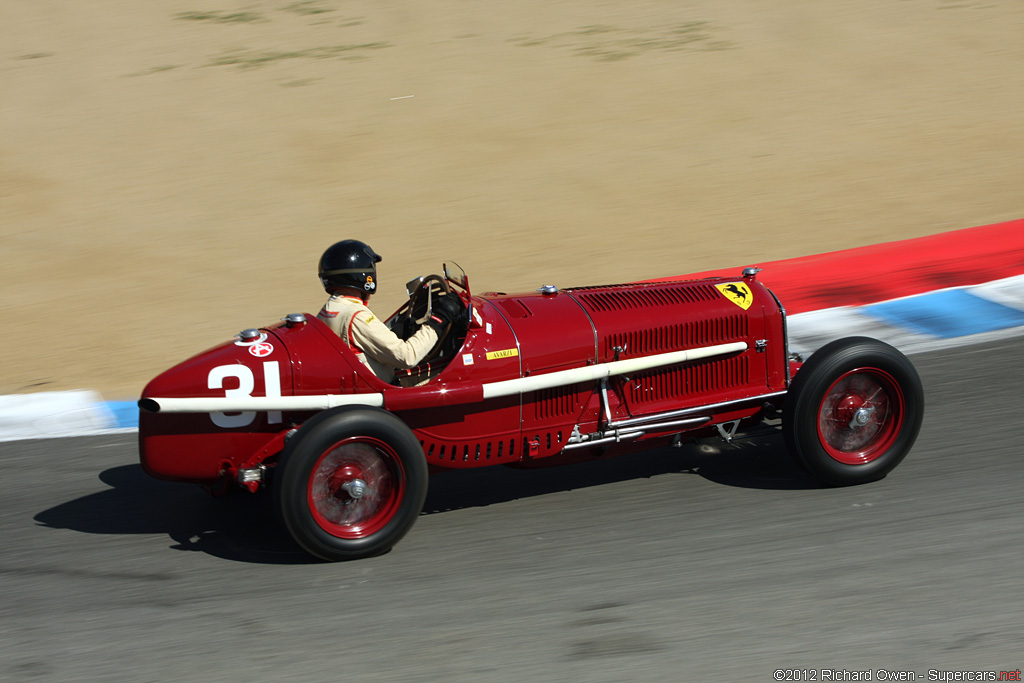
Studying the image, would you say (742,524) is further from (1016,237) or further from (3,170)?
(3,170)

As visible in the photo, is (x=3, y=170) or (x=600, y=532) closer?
(x=600, y=532)

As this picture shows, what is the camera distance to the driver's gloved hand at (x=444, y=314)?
5305mm

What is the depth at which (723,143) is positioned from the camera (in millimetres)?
13367

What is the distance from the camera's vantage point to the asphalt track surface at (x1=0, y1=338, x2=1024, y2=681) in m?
4.04

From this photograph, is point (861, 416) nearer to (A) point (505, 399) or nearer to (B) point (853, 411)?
(B) point (853, 411)

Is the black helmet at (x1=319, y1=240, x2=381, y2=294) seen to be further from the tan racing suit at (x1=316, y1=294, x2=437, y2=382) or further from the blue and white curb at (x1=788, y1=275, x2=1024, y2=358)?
the blue and white curb at (x1=788, y1=275, x2=1024, y2=358)

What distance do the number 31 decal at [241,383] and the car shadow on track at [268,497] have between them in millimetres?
652

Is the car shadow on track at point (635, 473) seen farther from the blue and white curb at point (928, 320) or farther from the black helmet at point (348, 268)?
the blue and white curb at point (928, 320)

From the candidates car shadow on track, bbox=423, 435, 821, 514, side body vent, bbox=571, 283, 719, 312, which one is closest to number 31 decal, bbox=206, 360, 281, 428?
car shadow on track, bbox=423, 435, 821, 514

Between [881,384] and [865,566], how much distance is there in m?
1.24

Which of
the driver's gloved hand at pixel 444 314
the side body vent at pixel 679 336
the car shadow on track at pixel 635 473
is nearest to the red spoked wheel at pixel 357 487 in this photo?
the car shadow on track at pixel 635 473

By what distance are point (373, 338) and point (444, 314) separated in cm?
45

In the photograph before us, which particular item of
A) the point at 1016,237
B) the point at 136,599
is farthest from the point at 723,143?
the point at 136,599

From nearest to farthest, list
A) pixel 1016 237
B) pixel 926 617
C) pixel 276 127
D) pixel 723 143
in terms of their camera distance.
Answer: pixel 926 617 < pixel 1016 237 < pixel 723 143 < pixel 276 127
